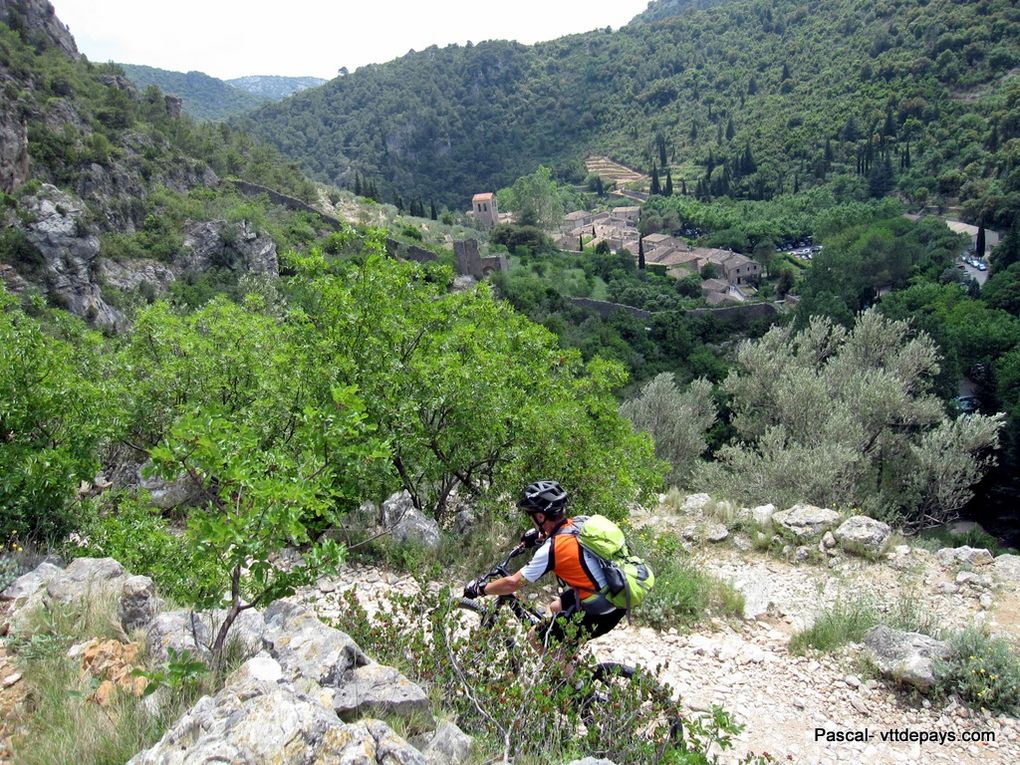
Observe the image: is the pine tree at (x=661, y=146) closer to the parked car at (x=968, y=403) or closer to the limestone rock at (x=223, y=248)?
the limestone rock at (x=223, y=248)

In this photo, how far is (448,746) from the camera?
276 cm

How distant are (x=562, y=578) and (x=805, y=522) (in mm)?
5786

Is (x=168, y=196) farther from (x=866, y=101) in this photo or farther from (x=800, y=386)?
(x=866, y=101)

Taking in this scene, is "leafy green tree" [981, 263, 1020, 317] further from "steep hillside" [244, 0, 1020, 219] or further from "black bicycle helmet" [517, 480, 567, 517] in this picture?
"black bicycle helmet" [517, 480, 567, 517]

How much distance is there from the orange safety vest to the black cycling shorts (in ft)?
0.34

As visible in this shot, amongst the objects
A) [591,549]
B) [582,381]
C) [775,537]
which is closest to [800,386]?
[775,537]

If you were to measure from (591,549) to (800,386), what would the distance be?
1309cm

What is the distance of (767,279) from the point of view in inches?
2057

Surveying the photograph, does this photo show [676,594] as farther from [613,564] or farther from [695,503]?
[695,503]

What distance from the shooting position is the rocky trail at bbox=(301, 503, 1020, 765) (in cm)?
418

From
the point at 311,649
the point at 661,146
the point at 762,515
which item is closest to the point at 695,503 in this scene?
the point at 762,515

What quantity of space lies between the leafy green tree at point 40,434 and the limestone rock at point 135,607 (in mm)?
2045

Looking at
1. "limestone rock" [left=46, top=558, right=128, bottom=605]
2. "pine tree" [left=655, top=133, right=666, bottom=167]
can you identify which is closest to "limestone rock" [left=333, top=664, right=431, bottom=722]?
"limestone rock" [left=46, top=558, right=128, bottom=605]

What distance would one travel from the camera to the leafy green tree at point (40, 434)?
5094 millimetres
